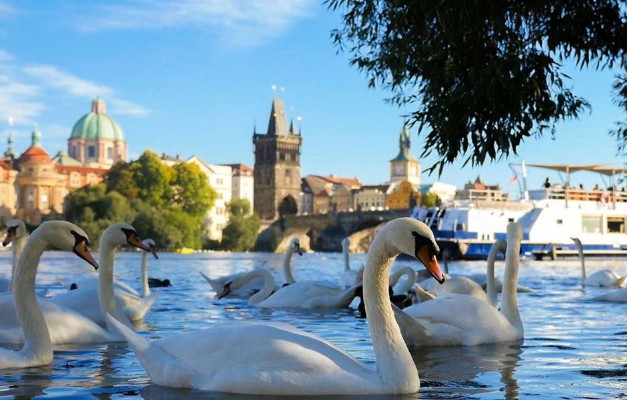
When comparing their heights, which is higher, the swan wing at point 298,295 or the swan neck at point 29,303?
the swan neck at point 29,303

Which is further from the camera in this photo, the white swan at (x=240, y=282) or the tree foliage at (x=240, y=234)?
the tree foliage at (x=240, y=234)

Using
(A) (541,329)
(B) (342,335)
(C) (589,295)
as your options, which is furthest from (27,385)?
(C) (589,295)

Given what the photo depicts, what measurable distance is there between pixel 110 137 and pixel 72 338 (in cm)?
16090

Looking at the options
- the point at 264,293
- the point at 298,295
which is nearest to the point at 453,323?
the point at 298,295

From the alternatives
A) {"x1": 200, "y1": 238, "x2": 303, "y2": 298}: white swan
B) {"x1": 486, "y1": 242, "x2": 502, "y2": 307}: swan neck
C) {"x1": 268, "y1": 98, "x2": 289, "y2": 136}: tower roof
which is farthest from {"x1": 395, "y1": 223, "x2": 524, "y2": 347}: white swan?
{"x1": 268, "y1": 98, "x2": 289, "y2": 136}: tower roof

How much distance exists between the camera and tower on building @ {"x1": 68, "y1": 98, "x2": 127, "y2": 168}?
162125 millimetres

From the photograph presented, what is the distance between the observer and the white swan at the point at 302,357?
491 cm

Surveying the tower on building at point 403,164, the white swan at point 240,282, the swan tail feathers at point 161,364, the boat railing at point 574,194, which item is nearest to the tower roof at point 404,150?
the tower on building at point 403,164

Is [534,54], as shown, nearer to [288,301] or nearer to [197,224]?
[288,301]

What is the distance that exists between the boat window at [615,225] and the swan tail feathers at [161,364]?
62.6 m

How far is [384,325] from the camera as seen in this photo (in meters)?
5.09

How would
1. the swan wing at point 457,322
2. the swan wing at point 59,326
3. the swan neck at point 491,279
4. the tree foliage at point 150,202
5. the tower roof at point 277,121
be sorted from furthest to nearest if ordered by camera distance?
the tower roof at point 277,121, the tree foliage at point 150,202, the swan neck at point 491,279, the swan wing at point 457,322, the swan wing at point 59,326

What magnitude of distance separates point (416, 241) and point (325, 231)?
109241mm

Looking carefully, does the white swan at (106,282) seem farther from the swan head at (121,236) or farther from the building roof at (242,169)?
the building roof at (242,169)
